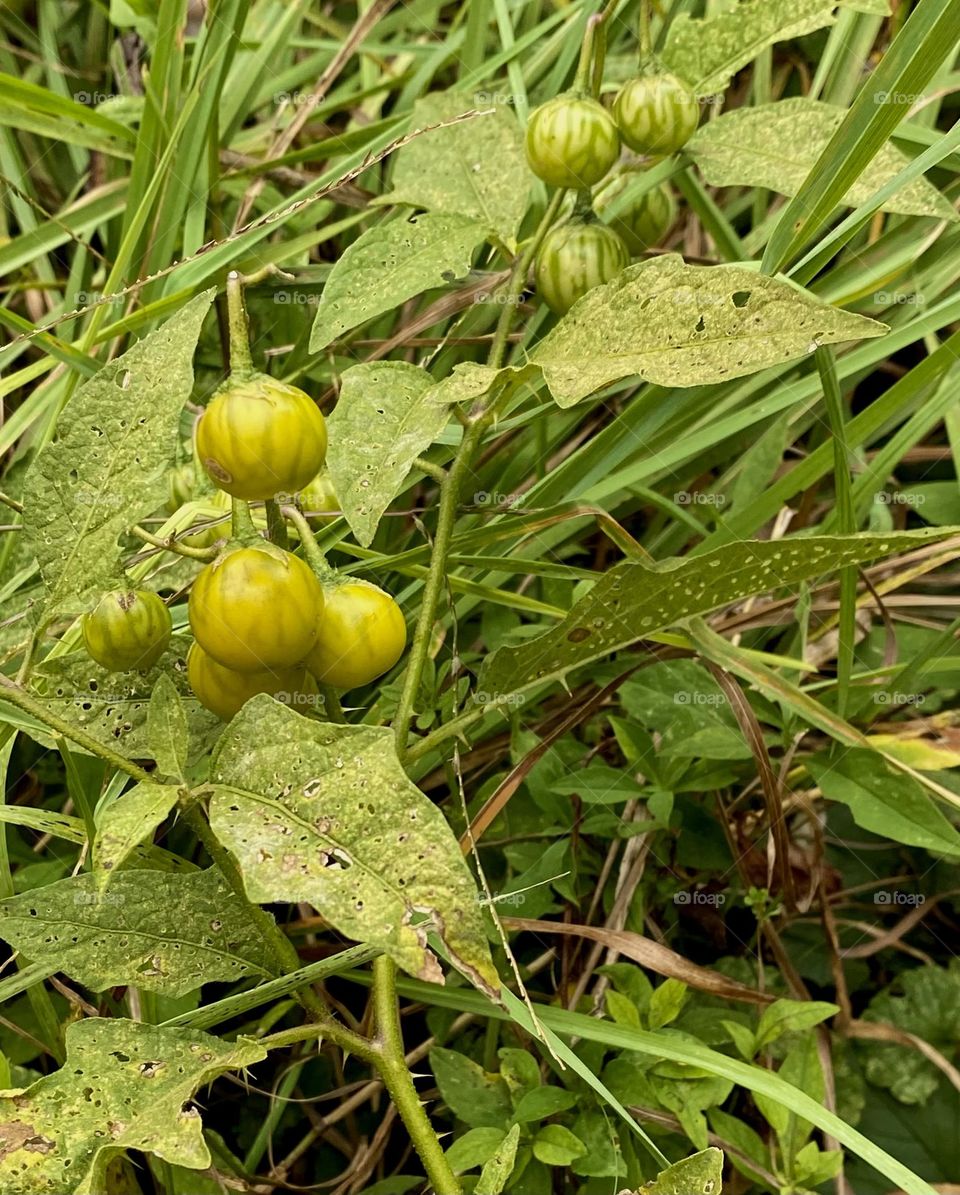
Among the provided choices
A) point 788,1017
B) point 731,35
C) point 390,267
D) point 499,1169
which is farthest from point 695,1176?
point 731,35

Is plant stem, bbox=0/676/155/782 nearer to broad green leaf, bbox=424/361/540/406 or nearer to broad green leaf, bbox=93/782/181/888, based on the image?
broad green leaf, bbox=93/782/181/888

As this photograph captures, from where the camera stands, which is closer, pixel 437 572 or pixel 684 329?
pixel 684 329

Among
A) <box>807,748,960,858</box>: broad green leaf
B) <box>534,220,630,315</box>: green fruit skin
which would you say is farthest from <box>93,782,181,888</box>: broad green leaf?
<box>807,748,960,858</box>: broad green leaf

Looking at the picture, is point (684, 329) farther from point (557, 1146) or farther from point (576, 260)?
point (557, 1146)

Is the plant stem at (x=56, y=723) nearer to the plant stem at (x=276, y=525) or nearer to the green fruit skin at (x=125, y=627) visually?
the green fruit skin at (x=125, y=627)

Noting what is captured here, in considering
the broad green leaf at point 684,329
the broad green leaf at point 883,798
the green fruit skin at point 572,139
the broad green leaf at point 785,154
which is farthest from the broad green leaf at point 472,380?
the broad green leaf at point 883,798

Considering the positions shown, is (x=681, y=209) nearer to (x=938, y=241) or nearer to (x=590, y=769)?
(x=938, y=241)
